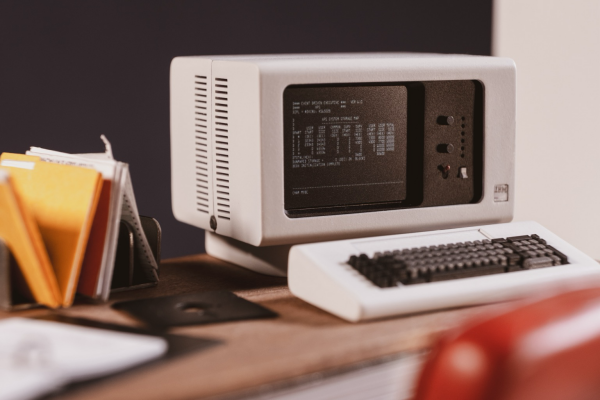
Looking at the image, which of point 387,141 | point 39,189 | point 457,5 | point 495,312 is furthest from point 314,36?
point 495,312

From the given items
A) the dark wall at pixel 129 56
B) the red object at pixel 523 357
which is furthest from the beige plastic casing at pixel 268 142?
the red object at pixel 523 357

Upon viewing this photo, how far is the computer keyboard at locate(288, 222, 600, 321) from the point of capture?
111 cm

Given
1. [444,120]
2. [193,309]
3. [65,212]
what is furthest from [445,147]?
[65,212]

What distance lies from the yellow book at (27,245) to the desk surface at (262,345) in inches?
1.3

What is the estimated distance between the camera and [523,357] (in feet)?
1.90

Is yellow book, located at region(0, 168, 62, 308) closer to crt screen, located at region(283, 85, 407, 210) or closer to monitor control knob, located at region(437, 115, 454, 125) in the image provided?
crt screen, located at region(283, 85, 407, 210)

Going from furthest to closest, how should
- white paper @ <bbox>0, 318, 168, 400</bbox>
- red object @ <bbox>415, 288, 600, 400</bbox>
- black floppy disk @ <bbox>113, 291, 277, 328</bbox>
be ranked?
black floppy disk @ <bbox>113, 291, 277, 328</bbox> < white paper @ <bbox>0, 318, 168, 400</bbox> < red object @ <bbox>415, 288, 600, 400</bbox>

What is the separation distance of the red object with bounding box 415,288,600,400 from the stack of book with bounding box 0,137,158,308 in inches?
26.9

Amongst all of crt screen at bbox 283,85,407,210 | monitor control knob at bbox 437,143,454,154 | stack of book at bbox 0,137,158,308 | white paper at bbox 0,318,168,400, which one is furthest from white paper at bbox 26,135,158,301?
monitor control knob at bbox 437,143,454,154

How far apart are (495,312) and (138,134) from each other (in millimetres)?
1539

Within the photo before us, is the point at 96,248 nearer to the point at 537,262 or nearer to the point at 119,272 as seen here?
the point at 119,272

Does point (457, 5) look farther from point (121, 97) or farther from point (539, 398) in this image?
point (539, 398)

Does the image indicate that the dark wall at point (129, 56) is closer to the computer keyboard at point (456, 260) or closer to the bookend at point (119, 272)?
the bookend at point (119, 272)

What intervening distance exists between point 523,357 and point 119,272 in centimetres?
85
